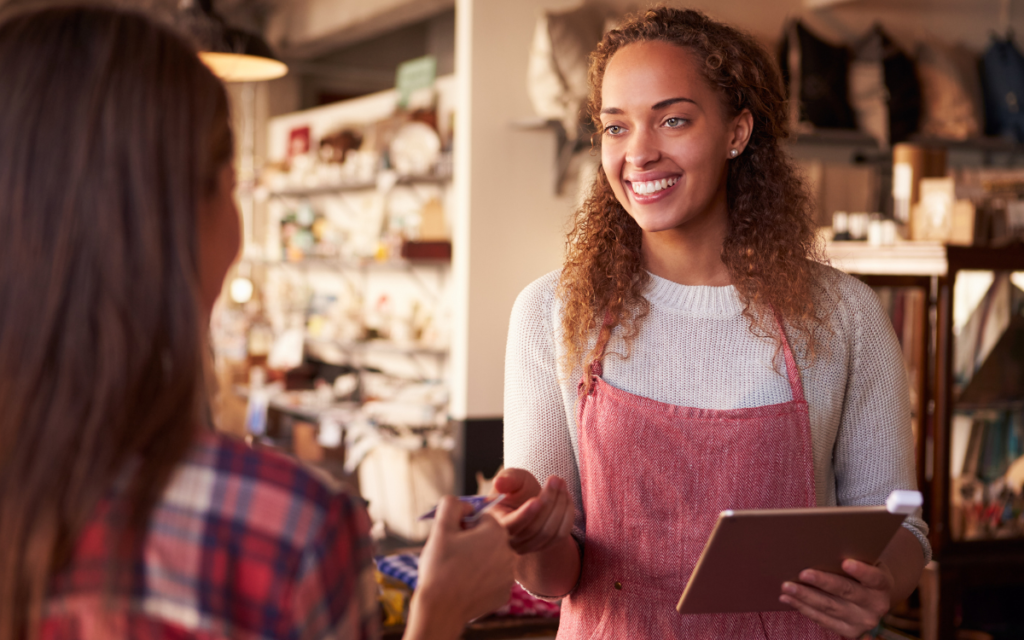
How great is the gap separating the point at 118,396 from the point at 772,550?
846 millimetres

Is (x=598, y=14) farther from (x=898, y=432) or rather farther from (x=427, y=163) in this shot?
(x=898, y=432)

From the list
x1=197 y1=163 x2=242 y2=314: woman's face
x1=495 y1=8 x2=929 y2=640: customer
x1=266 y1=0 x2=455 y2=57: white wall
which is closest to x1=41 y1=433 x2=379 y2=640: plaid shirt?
x1=197 y1=163 x2=242 y2=314: woman's face

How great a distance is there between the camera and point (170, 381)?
762 millimetres

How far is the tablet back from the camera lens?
1.16m

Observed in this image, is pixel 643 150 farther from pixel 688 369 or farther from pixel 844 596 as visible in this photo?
pixel 844 596

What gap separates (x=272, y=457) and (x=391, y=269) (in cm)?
526

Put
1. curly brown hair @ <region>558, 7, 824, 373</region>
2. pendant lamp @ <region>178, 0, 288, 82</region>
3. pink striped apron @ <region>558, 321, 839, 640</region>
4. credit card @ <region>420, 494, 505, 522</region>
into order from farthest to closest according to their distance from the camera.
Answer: pendant lamp @ <region>178, 0, 288, 82</region> < curly brown hair @ <region>558, 7, 824, 373</region> < pink striped apron @ <region>558, 321, 839, 640</region> < credit card @ <region>420, 494, 505, 522</region>

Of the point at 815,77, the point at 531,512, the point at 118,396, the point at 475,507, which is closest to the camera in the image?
the point at 118,396

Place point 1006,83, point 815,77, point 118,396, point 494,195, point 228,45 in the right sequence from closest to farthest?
point 118,396 < point 228,45 < point 494,195 < point 815,77 < point 1006,83

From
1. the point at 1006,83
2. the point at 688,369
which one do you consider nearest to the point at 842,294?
the point at 688,369

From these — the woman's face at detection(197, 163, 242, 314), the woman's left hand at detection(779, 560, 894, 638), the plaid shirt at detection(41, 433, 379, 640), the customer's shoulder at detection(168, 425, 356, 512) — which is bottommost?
the woman's left hand at detection(779, 560, 894, 638)

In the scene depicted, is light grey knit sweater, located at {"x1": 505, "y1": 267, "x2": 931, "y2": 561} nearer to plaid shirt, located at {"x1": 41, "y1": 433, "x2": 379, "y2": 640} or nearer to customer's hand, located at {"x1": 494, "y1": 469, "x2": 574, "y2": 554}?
customer's hand, located at {"x1": 494, "y1": 469, "x2": 574, "y2": 554}

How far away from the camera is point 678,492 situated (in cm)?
149

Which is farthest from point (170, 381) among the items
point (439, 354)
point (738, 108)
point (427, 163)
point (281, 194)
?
point (281, 194)
